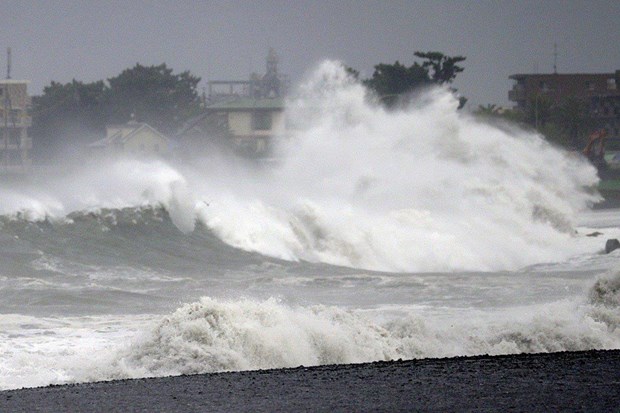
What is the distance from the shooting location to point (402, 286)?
21.9 m

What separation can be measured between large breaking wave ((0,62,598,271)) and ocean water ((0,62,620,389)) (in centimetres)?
9

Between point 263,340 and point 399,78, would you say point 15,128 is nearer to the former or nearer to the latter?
point 399,78

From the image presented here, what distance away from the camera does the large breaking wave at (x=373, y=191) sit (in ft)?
102

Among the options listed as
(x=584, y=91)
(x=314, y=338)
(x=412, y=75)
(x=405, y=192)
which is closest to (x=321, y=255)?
(x=405, y=192)

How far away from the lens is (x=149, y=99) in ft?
363

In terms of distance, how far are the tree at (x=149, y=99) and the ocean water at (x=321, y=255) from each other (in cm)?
5555

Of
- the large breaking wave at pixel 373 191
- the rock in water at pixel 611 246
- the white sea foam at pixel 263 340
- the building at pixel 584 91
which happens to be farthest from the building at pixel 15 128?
the white sea foam at pixel 263 340

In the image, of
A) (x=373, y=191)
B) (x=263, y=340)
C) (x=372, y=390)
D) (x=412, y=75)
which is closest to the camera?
(x=372, y=390)

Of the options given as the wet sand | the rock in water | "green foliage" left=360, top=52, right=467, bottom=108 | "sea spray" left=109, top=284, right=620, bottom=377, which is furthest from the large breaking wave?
"green foliage" left=360, top=52, right=467, bottom=108

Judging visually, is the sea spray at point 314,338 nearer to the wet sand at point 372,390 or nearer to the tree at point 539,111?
the wet sand at point 372,390

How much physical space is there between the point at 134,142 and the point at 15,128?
9.15m

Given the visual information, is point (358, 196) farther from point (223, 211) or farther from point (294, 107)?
point (294, 107)

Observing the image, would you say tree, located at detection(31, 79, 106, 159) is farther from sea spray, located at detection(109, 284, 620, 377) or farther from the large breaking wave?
sea spray, located at detection(109, 284, 620, 377)

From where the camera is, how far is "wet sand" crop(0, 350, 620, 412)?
9461 millimetres
